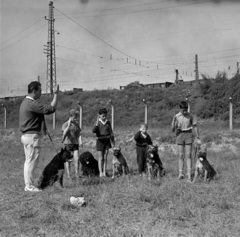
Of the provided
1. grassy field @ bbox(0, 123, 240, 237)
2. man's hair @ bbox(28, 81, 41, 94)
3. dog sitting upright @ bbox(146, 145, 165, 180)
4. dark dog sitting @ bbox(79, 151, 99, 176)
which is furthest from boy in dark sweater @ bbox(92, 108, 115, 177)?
man's hair @ bbox(28, 81, 41, 94)

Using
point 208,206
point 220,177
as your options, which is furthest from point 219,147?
point 208,206

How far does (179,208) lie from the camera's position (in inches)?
182

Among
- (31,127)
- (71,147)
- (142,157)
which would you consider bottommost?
(142,157)

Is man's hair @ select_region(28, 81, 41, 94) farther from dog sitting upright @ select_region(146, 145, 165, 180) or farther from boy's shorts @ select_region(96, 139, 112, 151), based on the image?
dog sitting upright @ select_region(146, 145, 165, 180)

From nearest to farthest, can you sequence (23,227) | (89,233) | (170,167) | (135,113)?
(89,233)
(23,227)
(170,167)
(135,113)

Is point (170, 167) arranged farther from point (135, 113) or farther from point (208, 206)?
point (135, 113)

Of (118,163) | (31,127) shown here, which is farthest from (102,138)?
(31,127)

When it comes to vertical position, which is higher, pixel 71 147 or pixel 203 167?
pixel 71 147

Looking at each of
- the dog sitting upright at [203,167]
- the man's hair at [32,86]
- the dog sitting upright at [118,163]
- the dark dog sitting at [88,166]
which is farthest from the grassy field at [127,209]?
the man's hair at [32,86]

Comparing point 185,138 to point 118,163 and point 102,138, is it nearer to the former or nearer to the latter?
point 118,163

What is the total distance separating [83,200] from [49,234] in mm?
1181

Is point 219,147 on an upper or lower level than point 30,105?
lower

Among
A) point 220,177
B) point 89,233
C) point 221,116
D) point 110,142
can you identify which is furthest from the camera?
point 221,116

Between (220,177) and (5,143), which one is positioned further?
(5,143)
